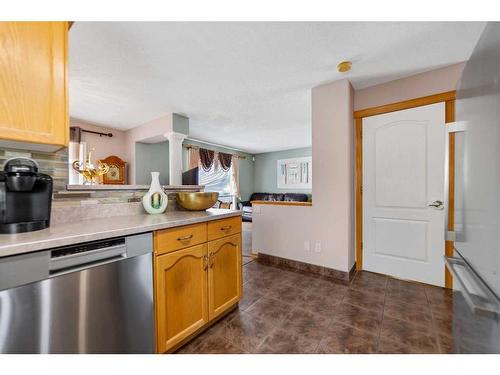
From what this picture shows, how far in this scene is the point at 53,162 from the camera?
4.25ft

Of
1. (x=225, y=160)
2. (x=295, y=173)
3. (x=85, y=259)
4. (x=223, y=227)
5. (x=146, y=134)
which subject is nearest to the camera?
(x=85, y=259)

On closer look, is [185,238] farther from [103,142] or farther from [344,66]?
[103,142]

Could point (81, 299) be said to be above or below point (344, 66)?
below

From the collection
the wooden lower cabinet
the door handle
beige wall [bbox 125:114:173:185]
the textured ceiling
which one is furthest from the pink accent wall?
beige wall [bbox 125:114:173:185]

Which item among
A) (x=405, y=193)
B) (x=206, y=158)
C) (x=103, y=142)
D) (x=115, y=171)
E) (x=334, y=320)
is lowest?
(x=334, y=320)

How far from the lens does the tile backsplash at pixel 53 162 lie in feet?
3.89

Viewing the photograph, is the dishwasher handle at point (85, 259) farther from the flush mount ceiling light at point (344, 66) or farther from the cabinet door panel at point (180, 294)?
the flush mount ceiling light at point (344, 66)

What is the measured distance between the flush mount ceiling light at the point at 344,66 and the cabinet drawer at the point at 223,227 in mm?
1716

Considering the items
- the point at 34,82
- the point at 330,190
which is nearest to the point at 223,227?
the point at 34,82

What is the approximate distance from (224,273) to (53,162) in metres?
1.33

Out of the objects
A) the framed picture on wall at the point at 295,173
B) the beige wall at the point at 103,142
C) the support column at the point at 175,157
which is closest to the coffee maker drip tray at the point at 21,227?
the support column at the point at 175,157

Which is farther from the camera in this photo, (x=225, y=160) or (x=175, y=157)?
(x=225, y=160)
